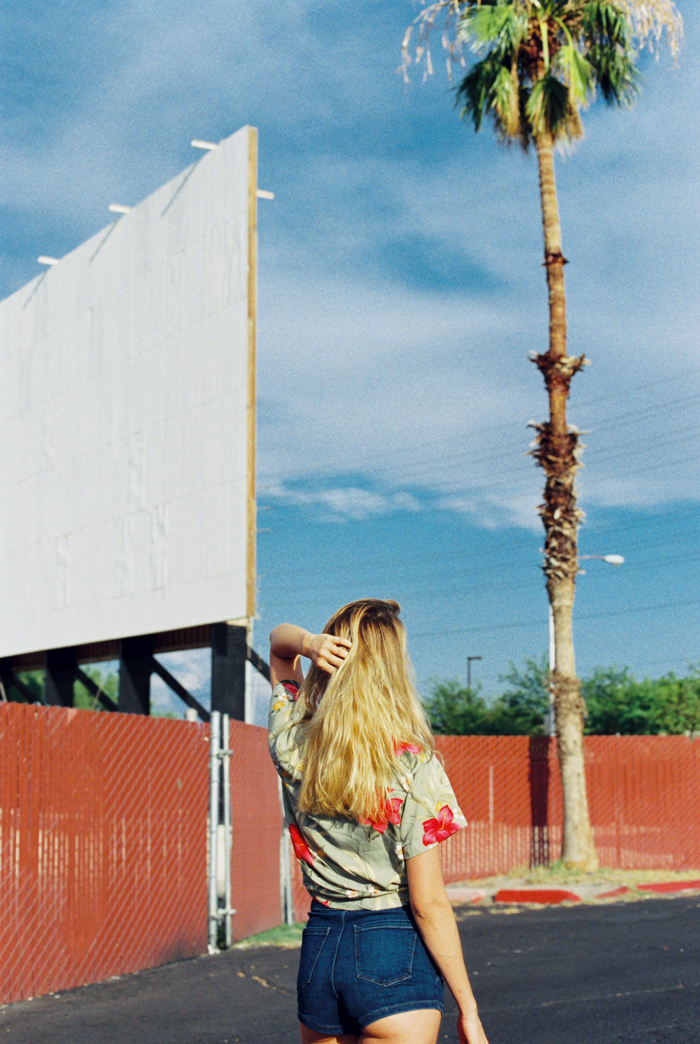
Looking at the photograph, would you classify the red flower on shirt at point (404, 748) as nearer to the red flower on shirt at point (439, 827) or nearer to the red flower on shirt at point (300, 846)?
the red flower on shirt at point (439, 827)

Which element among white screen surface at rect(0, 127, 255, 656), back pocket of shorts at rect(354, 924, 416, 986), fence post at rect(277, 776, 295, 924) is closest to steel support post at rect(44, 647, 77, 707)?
white screen surface at rect(0, 127, 255, 656)

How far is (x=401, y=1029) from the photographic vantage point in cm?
244

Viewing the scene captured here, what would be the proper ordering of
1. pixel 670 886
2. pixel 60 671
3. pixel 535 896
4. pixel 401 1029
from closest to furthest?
pixel 401 1029
pixel 535 896
pixel 670 886
pixel 60 671

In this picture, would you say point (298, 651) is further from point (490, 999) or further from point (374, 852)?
point (490, 999)

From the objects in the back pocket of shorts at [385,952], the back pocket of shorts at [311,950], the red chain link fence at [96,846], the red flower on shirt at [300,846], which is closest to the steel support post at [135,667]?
the red chain link fence at [96,846]

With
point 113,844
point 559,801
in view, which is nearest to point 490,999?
point 113,844

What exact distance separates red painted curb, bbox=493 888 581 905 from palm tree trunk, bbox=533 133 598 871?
1597mm

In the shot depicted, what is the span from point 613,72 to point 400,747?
1841 centimetres

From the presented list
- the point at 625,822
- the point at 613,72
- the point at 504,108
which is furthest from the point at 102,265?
the point at 625,822

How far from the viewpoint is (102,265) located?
21688 millimetres

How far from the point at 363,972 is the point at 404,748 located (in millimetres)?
513

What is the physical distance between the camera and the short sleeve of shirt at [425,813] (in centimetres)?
249

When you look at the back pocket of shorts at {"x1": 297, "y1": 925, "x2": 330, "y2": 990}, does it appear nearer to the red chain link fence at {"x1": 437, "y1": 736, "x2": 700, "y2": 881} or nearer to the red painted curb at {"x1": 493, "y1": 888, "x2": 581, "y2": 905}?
the red painted curb at {"x1": 493, "y1": 888, "x2": 581, "y2": 905}

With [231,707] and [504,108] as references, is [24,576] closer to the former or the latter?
[231,707]
